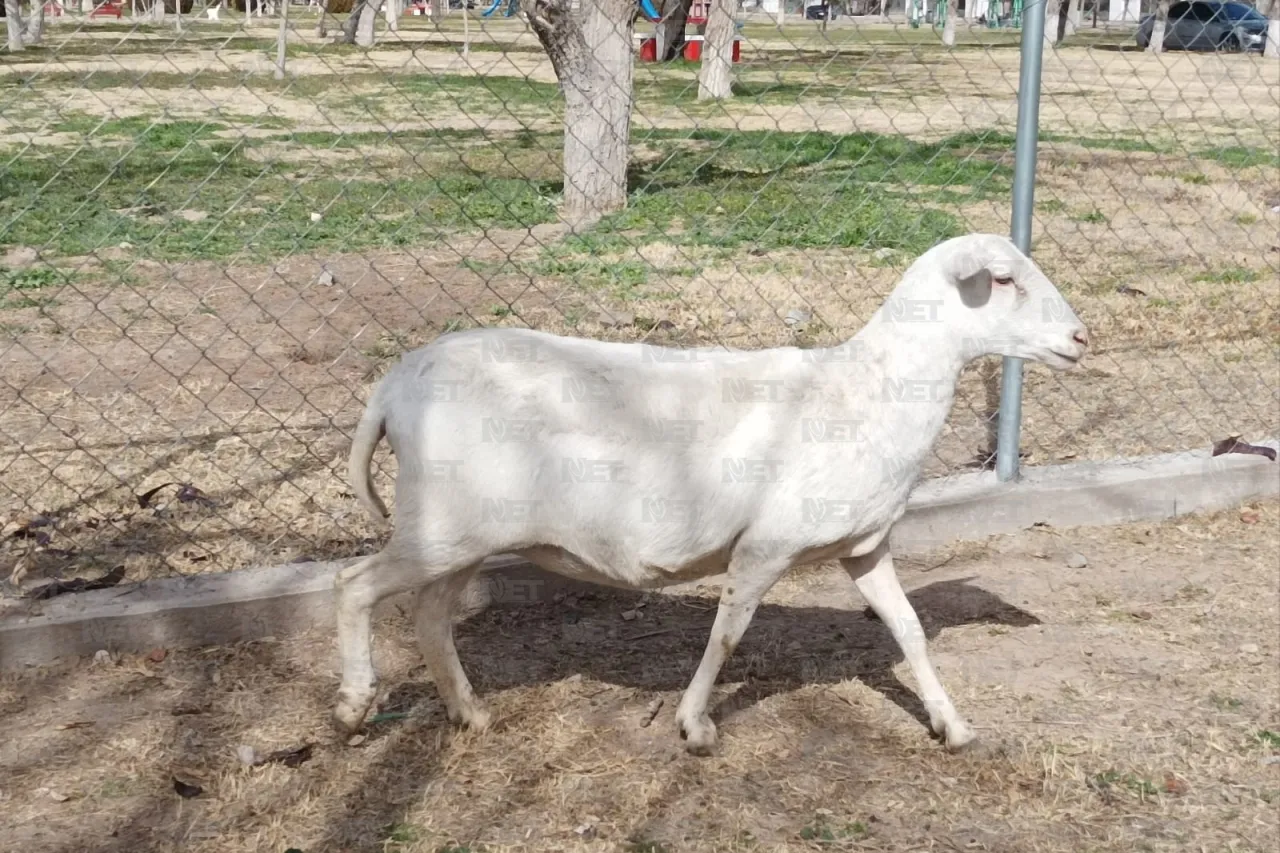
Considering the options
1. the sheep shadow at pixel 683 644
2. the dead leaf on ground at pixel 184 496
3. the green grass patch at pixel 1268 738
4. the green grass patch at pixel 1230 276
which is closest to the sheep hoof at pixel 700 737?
the sheep shadow at pixel 683 644

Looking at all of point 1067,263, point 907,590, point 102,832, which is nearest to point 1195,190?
point 1067,263

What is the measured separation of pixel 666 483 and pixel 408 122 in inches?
529

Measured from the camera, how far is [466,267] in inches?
306

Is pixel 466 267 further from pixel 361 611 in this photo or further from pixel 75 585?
pixel 361 611

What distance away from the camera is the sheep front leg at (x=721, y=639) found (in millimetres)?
3199

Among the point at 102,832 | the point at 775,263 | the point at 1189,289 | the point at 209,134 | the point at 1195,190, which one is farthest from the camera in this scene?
the point at 209,134

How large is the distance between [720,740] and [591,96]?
628 centimetres

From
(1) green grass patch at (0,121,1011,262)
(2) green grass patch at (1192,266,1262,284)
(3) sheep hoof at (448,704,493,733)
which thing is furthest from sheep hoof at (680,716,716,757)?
(2) green grass patch at (1192,266,1262,284)

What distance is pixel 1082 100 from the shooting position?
864 inches

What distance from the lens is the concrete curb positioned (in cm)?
364

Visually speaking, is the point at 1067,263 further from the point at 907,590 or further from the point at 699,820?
the point at 699,820

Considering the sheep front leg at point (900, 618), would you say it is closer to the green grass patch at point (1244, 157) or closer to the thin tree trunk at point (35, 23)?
the thin tree trunk at point (35, 23)

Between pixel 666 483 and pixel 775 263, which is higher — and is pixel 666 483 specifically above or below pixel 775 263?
above

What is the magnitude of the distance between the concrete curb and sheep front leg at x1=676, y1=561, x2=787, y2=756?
89 centimetres
